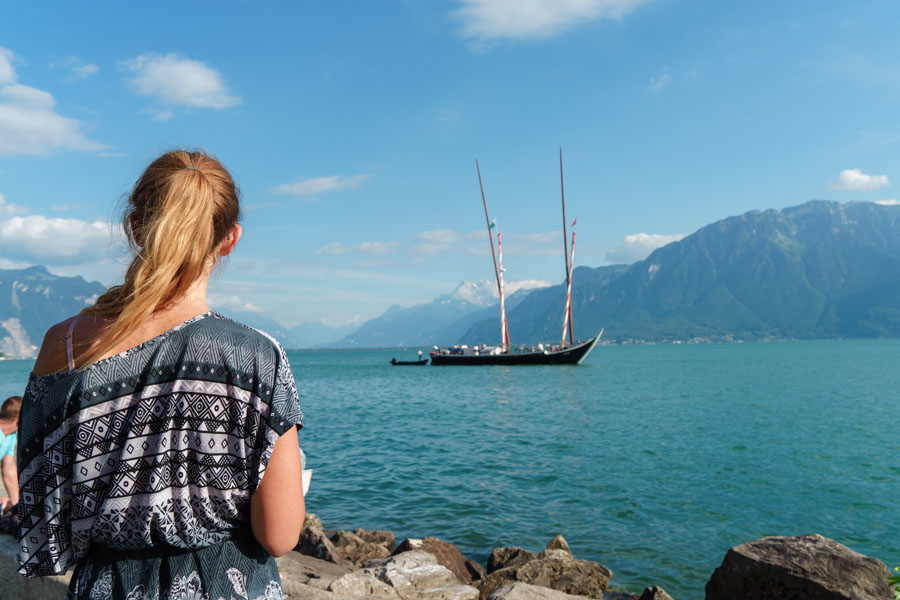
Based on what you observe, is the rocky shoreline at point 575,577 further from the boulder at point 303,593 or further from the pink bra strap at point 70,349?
the pink bra strap at point 70,349

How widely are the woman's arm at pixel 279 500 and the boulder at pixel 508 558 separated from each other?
8.24m

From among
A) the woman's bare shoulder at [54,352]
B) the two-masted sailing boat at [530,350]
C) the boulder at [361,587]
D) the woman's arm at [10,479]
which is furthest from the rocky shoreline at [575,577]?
the two-masted sailing boat at [530,350]

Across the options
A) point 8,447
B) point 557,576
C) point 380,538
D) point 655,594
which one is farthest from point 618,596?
point 8,447

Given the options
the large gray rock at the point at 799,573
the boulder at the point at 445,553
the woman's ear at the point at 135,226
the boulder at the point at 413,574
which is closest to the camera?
the woman's ear at the point at 135,226

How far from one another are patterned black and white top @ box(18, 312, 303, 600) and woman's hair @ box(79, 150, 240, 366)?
0.09 meters

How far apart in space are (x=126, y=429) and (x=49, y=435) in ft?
0.73

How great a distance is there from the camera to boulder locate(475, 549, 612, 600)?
8.59 meters

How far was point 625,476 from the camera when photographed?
17359 mm

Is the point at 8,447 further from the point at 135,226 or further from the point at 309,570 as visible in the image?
the point at 135,226

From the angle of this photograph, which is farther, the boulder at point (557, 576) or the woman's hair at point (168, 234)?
the boulder at point (557, 576)

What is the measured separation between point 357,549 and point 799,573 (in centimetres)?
659

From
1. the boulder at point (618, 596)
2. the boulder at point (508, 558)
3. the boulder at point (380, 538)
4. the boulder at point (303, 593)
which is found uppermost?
the boulder at point (303, 593)

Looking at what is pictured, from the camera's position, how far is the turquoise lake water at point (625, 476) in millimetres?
11969

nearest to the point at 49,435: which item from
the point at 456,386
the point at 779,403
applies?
the point at 779,403
